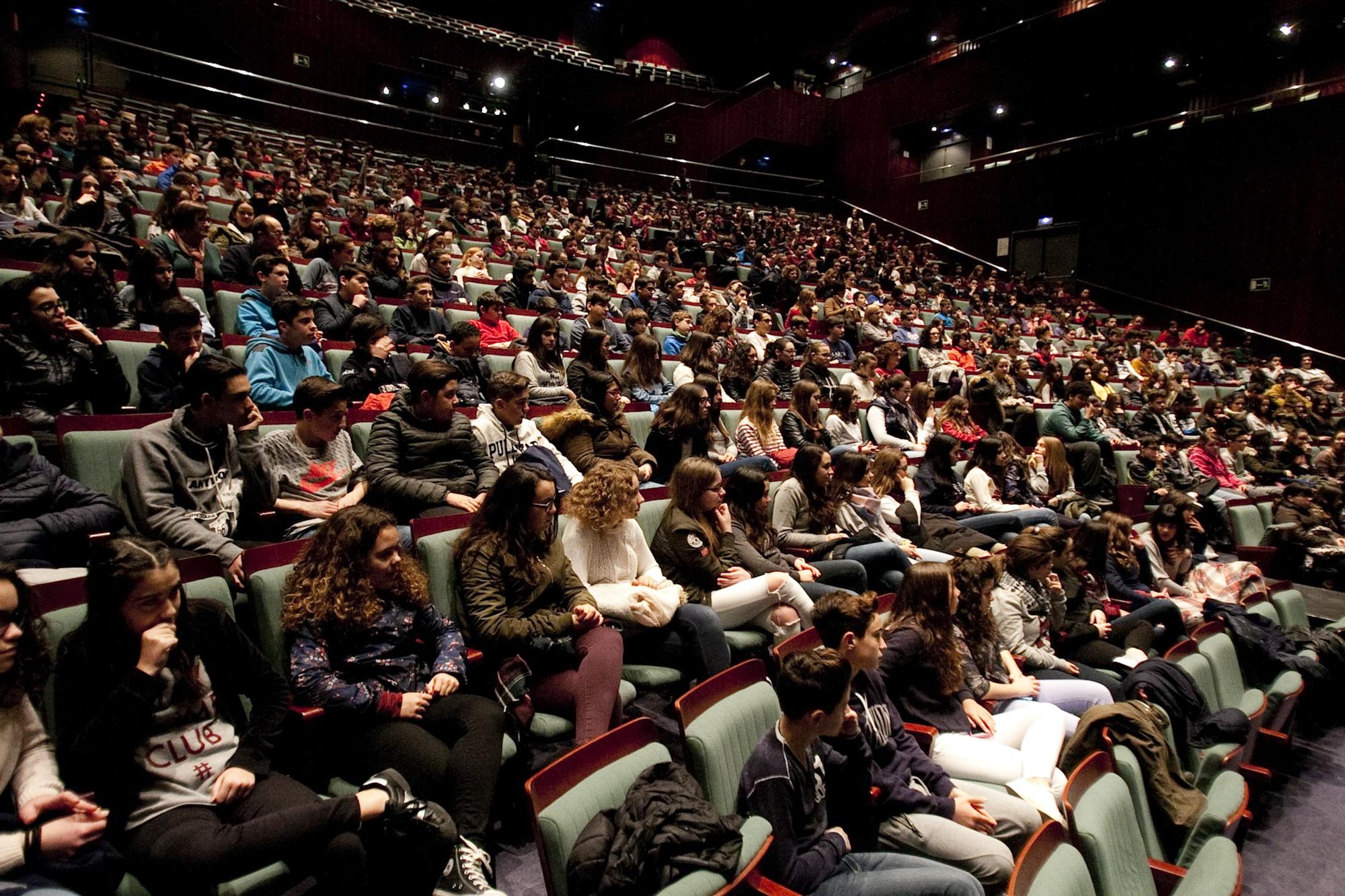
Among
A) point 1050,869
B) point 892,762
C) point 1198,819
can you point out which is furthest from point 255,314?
point 1198,819

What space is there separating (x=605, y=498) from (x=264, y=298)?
73.9 inches

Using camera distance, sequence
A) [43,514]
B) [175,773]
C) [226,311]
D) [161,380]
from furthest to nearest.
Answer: [226,311], [161,380], [43,514], [175,773]

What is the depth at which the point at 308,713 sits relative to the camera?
138 centimetres

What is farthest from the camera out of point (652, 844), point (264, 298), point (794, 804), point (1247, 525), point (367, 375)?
point (1247, 525)

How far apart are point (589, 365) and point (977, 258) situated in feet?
31.5

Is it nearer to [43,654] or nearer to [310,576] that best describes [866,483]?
[310,576]

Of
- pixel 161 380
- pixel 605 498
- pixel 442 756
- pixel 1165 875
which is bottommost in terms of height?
pixel 1165 875

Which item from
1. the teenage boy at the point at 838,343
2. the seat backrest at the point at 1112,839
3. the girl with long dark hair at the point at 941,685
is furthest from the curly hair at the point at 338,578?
the teenage boy at the point at 838,343

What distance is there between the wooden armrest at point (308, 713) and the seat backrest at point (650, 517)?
1136 mm

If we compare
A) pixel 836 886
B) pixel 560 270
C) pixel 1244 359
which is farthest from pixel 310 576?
pixel 1244 359

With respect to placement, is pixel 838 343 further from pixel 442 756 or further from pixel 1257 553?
pixel 442 756

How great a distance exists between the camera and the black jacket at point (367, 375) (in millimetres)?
2787

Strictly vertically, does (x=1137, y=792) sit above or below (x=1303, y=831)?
above

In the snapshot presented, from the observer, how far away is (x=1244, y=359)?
802 centimetres
